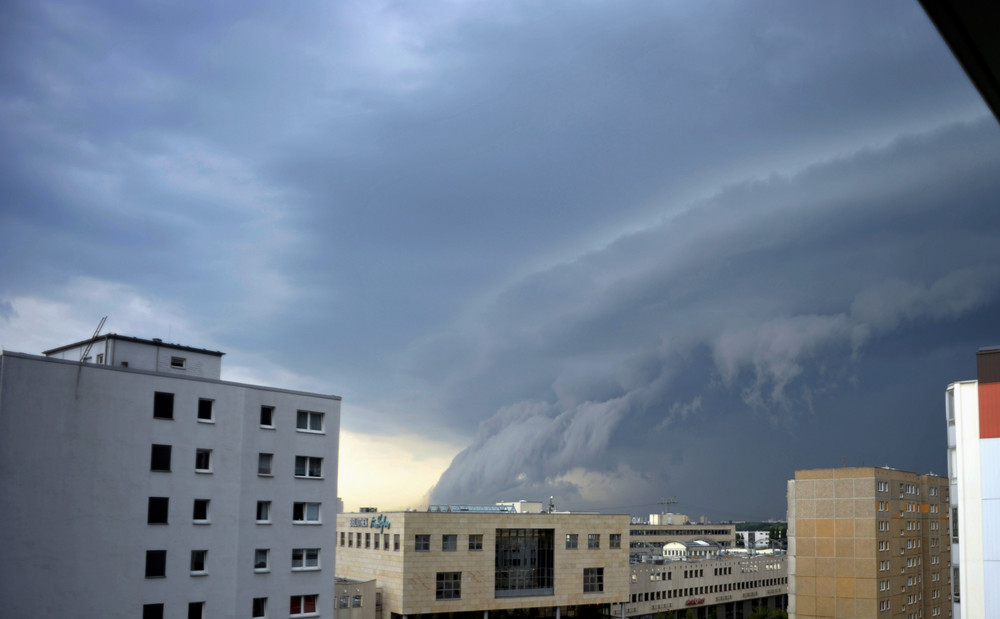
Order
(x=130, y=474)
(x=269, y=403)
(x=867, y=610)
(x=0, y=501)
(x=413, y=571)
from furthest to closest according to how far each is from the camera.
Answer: (x=867, y=610) < (x=413, y=571) < (x=269, y=403) < (x=130, y=474) < (x=0, y=501)

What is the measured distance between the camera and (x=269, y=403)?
57094 millimetres

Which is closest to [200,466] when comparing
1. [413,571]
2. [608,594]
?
[413,571]

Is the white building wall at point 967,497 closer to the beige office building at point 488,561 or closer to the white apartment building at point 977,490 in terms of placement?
the white apartment building at point 977,490

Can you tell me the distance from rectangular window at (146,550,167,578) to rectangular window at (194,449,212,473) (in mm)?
5390

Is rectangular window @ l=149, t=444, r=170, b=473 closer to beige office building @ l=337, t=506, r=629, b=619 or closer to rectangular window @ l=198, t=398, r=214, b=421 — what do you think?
rectangular window @ l=198, t=398, r=214, b=421

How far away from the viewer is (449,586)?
93812mm

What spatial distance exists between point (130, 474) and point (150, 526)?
3277mm

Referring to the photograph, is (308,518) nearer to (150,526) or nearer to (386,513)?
(150,526)

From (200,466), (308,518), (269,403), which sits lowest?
(308,518)

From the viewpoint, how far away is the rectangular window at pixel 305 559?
56.8 m

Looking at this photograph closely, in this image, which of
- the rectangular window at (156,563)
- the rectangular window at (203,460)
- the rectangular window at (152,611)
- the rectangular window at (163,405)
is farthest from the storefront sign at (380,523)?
the rectangular window at (163,405)

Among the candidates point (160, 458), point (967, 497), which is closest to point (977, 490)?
point (967, 497)

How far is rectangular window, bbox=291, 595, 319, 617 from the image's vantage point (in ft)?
184

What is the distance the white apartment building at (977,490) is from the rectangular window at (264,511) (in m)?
41.2
